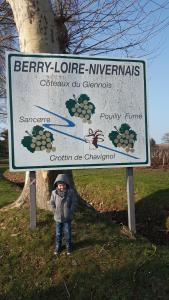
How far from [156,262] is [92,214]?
6.87 ft

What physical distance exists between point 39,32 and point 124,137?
95.6 inches

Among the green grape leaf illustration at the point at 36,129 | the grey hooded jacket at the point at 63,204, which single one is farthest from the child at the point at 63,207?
the green grape leaf illustration at the point at 36,129

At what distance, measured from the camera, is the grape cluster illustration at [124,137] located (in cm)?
884

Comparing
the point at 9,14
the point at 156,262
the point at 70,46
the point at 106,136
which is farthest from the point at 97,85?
the point at 9,14

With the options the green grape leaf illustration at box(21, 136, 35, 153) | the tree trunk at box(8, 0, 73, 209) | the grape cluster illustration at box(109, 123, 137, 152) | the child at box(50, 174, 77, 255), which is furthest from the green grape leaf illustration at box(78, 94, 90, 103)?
the child at box(50, 174, 77, 255)

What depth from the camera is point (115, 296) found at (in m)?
6.97

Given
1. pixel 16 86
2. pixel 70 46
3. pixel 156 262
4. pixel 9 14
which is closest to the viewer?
pixel 156 262

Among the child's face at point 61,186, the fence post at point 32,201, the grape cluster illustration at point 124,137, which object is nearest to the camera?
the child's face at point 61,186

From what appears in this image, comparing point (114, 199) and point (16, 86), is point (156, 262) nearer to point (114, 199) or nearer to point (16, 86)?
point (16, 86)

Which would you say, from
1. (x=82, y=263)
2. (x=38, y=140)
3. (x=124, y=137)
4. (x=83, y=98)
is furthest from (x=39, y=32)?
(x=82, y=263)

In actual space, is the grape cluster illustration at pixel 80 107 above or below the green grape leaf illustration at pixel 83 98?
below

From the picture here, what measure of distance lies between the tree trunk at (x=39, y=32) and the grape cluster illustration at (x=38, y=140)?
109 centimetres

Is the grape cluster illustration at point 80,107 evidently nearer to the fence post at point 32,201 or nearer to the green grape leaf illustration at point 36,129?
the green grape leaf illustration at point 36,129

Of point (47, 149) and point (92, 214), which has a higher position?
point (47, 149)
